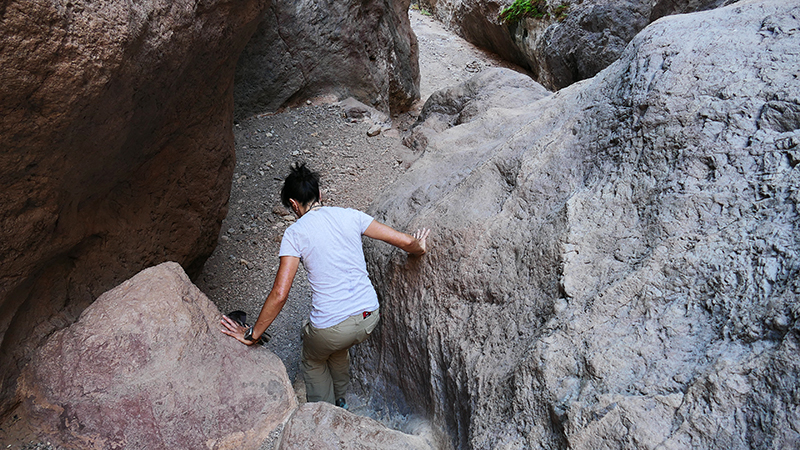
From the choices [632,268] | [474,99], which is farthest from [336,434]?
[474,99]

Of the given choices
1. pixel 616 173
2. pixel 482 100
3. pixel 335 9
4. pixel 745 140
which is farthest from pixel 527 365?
pixel 335 9

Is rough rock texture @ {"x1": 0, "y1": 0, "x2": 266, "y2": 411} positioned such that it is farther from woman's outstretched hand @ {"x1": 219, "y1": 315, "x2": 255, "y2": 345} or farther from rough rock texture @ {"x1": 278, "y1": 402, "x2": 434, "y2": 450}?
rough rock texture @ {"x1": 278, "y1": 402, "x2": 434, "y2": 450}

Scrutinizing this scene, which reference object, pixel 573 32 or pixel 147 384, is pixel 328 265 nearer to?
pixel 147 384

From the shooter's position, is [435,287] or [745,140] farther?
[435,287]

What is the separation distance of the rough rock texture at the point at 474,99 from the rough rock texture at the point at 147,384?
3.13m

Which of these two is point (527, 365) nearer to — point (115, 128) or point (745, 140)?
point (745, 140)

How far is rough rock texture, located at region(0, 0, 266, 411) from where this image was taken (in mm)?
1955

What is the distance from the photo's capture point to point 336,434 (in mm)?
2164

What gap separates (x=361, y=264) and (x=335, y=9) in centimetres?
530

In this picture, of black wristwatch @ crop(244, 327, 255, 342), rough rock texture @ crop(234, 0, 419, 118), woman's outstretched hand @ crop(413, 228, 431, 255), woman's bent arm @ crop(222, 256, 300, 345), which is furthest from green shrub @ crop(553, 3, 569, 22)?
black wristwatch @ crop(244, 327, 255, 342)

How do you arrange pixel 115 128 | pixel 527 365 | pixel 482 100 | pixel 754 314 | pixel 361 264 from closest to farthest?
pixel 754 314 < pixel 527 365 < pixel 115 128 < pixel 361 264 < pixel 482 100

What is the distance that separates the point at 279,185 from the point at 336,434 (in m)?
3.71

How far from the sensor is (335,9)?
7.01 metres

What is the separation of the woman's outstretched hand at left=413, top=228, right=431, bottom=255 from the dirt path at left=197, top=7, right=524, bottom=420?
1.13 meters
